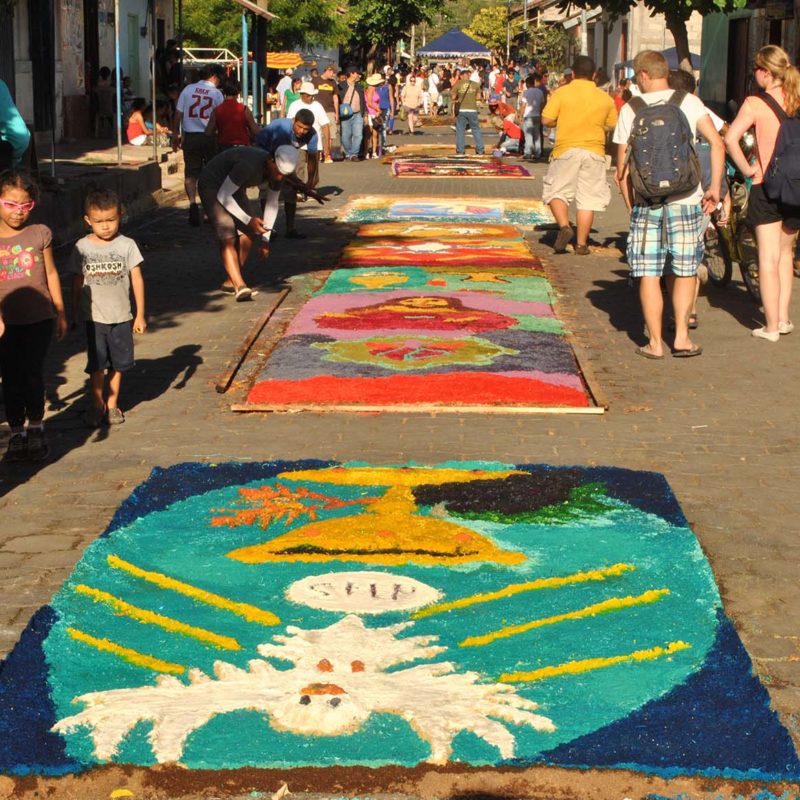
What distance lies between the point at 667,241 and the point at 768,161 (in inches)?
44.1

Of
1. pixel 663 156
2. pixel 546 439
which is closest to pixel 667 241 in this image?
pixel 663 156

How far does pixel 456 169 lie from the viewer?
2614 cm

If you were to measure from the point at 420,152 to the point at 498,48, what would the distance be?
87.2 metres

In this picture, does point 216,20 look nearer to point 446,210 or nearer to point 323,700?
point 446,210

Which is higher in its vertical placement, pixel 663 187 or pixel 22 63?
pixel 22 63

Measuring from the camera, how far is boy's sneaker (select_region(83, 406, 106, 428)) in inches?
318

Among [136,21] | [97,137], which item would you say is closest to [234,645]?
[97,137]

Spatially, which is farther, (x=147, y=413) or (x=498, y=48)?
(x=498, y=48)

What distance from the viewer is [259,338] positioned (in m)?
10.6

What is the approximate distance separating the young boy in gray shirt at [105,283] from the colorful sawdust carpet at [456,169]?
56.4 ft

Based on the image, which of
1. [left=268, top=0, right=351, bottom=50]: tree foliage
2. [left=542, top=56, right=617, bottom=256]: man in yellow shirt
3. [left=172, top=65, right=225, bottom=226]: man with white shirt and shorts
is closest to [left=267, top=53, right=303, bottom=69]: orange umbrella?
[left=268, top=0, right=351, bottom=50]: tree foliage

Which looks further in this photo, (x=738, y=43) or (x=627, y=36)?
(x=627, y=36)

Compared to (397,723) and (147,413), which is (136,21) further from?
(397,723)

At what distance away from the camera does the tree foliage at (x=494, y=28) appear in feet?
376
